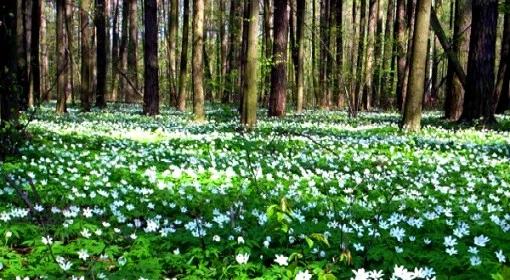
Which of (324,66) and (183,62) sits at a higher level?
(324,66)

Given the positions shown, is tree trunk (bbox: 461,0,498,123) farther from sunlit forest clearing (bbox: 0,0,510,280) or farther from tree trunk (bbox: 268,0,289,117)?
tree trunk (bbox: 268,0,289,117)

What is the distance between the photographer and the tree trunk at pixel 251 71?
15227mm

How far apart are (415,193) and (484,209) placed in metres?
1.07

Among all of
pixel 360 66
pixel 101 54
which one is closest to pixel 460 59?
pixel 360 66

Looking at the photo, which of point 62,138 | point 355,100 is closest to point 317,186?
point 62,138

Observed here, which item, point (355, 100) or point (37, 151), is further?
point (355, 100)

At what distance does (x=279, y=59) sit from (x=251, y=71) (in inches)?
256

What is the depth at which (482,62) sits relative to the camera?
1728 centimetres

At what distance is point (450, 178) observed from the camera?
867cm

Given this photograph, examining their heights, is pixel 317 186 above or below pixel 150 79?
below

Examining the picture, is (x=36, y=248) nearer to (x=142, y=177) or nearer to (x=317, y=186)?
(x=142, y=177)

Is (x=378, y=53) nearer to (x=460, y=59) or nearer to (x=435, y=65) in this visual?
(x=435, y=65)

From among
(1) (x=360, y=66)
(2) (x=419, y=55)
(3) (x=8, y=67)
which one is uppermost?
(1) (x=360, y=66)

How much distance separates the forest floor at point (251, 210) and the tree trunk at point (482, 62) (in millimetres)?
5259
